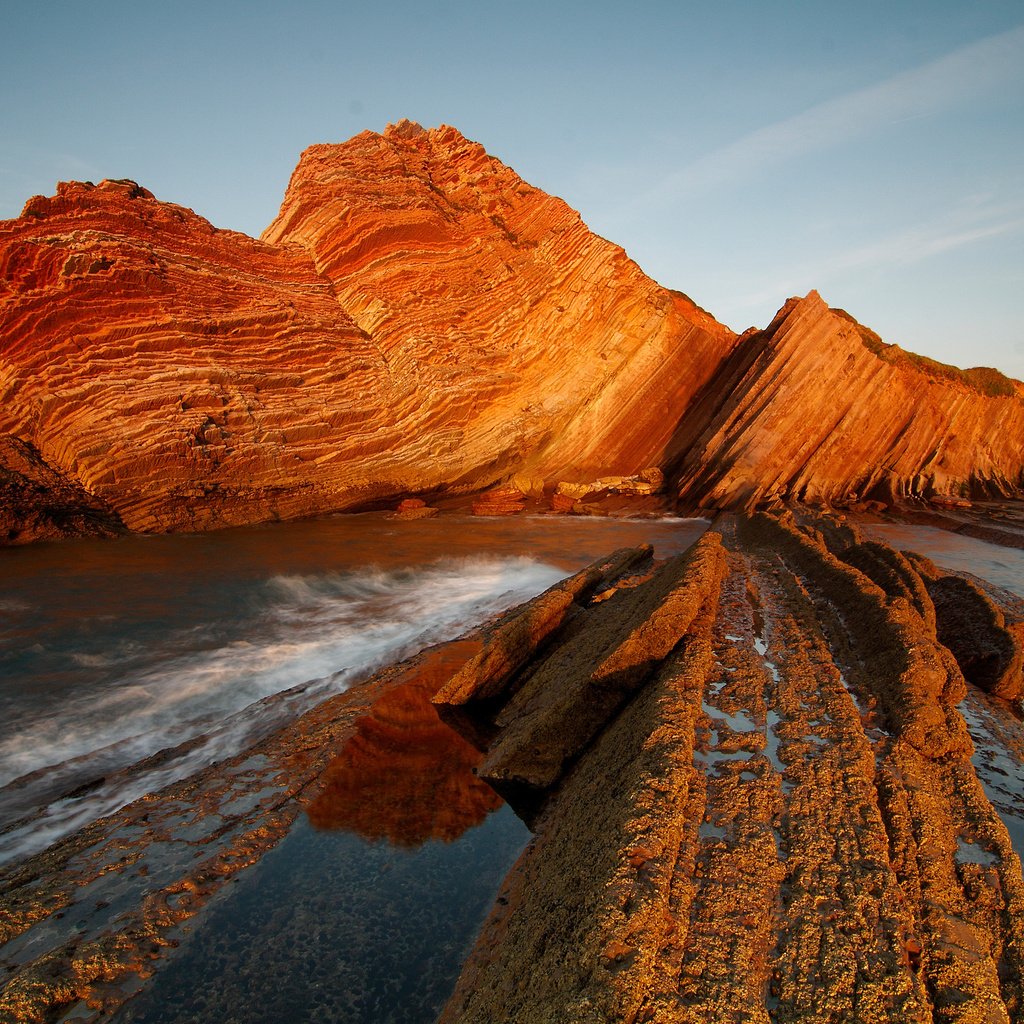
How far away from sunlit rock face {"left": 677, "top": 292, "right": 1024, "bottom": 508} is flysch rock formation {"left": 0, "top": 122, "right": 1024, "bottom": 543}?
74 millimetres

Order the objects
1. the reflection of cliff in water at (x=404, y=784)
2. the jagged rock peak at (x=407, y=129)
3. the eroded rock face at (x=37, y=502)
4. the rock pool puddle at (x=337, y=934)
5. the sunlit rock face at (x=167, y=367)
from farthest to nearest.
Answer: the jagged rock peak at (x=407, y=129) < the sunlit rock face at (x=167, y=367) < the eroded rock face at (x=37, y=502) < the reflection of cliff in water at (x=404, y=784) < the rock pool puddle at (x=337, y=934)

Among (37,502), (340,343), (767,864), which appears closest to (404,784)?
(767,864)

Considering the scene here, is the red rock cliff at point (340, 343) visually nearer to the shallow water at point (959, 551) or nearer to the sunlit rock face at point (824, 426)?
the sunlit rock face at point (824, 426)

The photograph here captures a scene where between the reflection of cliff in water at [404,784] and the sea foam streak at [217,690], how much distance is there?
1025 mm

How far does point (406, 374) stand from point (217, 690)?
11.5 metres

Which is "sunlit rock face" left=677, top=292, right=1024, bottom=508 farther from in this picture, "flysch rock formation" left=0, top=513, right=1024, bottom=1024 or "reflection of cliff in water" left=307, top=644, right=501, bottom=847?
"reflection of cliff in water" left=307, top=644, right=501, bottom=847

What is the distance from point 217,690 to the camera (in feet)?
18.4

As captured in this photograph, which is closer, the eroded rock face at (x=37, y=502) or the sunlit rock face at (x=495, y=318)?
the eroded rock face at (x=37, y=502)

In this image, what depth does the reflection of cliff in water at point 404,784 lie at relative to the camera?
3.17 m

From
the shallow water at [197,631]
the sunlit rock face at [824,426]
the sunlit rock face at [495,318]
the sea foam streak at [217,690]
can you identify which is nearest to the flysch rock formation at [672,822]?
the sea foam streak at [217,690]

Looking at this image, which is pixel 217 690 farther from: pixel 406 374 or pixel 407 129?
pixel 407 129

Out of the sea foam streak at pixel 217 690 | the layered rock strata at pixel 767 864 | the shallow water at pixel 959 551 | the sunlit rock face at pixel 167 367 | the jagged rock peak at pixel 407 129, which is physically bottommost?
the sea foam streak at pixel 217 690

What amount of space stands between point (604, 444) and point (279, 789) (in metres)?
15.8

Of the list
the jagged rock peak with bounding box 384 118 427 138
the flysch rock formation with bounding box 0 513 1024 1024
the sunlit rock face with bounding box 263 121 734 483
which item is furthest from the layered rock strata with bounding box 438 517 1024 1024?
the jagged rock peak with bounding box 384 118 427 138
